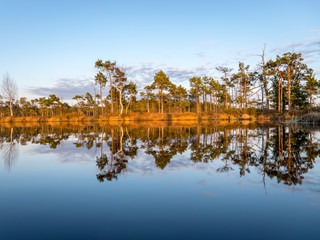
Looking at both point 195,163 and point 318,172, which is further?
point 195,163

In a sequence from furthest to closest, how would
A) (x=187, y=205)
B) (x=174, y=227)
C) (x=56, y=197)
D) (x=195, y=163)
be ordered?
(x=195, y=163) < (x=56, y=197) < (x=187, y=205) < (x=174, y=227)

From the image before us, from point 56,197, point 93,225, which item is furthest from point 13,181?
point 93,225

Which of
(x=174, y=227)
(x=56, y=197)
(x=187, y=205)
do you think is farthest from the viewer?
(x=56, y=197)

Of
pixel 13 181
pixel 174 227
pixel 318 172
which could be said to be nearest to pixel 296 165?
pixel 318 172

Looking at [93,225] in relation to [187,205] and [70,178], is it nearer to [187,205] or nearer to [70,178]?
[187,205]

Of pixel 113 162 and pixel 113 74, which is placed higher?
pixel 113 74

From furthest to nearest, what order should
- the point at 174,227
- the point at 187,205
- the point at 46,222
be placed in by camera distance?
1. the point at 187,205
2. the point at 46,222
3. the point at 174,227

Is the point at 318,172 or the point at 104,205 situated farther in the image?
the point at 318,172

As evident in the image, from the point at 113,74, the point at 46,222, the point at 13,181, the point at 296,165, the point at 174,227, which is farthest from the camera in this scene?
the point at 113,74

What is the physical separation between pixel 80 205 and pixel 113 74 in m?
48.9

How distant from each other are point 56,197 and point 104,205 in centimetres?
112

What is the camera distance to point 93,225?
9.41 ft

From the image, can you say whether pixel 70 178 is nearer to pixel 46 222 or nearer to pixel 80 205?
pixel 80 205

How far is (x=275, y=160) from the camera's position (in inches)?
258
